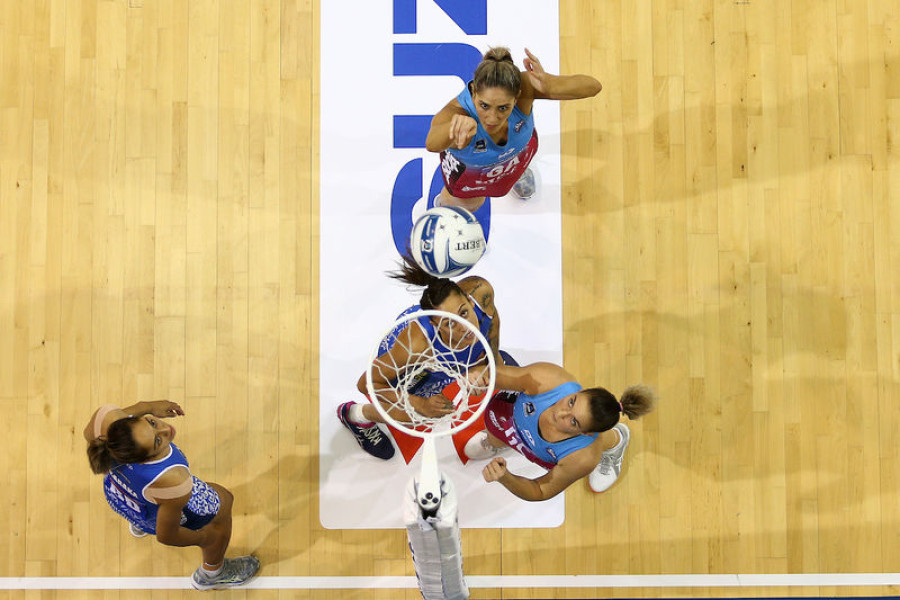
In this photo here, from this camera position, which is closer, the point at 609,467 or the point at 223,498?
the point at 223,498

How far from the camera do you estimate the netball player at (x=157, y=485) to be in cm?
373

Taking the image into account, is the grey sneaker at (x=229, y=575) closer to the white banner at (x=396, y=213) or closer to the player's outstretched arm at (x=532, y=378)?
the white banner at (x=396, y=213)

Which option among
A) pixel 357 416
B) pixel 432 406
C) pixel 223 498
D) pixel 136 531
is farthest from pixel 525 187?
pixel 136 531

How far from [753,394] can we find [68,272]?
4.68 meters

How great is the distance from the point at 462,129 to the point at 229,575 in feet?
10.3

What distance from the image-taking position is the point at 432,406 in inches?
166

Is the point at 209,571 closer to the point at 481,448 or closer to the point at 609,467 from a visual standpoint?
the point at 481,448

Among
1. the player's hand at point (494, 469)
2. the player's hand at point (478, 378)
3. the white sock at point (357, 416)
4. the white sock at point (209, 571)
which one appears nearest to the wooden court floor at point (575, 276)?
the white sock at point (209, 571)

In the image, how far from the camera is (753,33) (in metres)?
5.00

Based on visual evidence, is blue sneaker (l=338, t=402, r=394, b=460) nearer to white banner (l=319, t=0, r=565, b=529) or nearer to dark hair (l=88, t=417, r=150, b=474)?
white banner (l=319, t=0, r=565, b=529)

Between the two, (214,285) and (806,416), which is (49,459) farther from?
(806,416)

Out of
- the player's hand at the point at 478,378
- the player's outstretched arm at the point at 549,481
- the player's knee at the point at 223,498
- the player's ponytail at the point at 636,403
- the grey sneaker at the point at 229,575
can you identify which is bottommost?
the grey sneaker at the point at 229,575

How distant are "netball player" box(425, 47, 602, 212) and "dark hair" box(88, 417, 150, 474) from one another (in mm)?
2169

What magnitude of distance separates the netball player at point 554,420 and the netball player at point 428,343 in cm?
29
